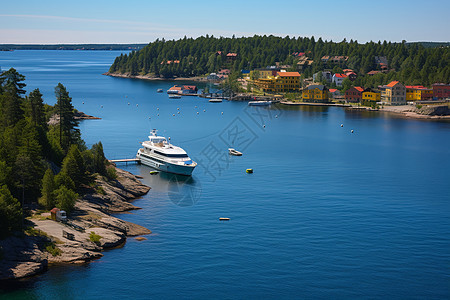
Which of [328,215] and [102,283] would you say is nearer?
[102,283]

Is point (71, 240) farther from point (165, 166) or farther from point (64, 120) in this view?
point (165, 166)

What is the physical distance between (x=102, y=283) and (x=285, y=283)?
682 inches

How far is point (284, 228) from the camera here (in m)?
66.6

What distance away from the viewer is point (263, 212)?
73.1 metres

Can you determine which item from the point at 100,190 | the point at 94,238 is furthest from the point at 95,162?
the point at 94,238

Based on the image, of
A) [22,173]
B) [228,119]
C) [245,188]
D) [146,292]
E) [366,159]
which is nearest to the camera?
[146,292]

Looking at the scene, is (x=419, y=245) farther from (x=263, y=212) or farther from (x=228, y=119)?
(x=228, y=119)

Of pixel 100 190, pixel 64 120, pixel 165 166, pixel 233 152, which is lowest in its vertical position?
pixel 100 190

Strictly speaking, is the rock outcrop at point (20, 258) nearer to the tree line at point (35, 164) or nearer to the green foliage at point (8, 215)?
the green foliage at point (8, 215)

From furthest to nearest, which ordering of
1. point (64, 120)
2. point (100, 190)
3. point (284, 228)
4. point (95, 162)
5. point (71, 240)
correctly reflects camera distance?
point (64, 120) < point (95, 162) < point (100, 190) < point (284, 228) < point (71, 240)

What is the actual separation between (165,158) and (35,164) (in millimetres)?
32286

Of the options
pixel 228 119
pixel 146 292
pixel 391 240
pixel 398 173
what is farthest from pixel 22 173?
pixel 228 119

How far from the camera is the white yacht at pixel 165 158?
307ft

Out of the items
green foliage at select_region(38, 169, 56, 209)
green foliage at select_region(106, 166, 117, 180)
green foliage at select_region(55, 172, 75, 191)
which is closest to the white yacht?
green foliage at select_region(106, 166, 117, 180)
